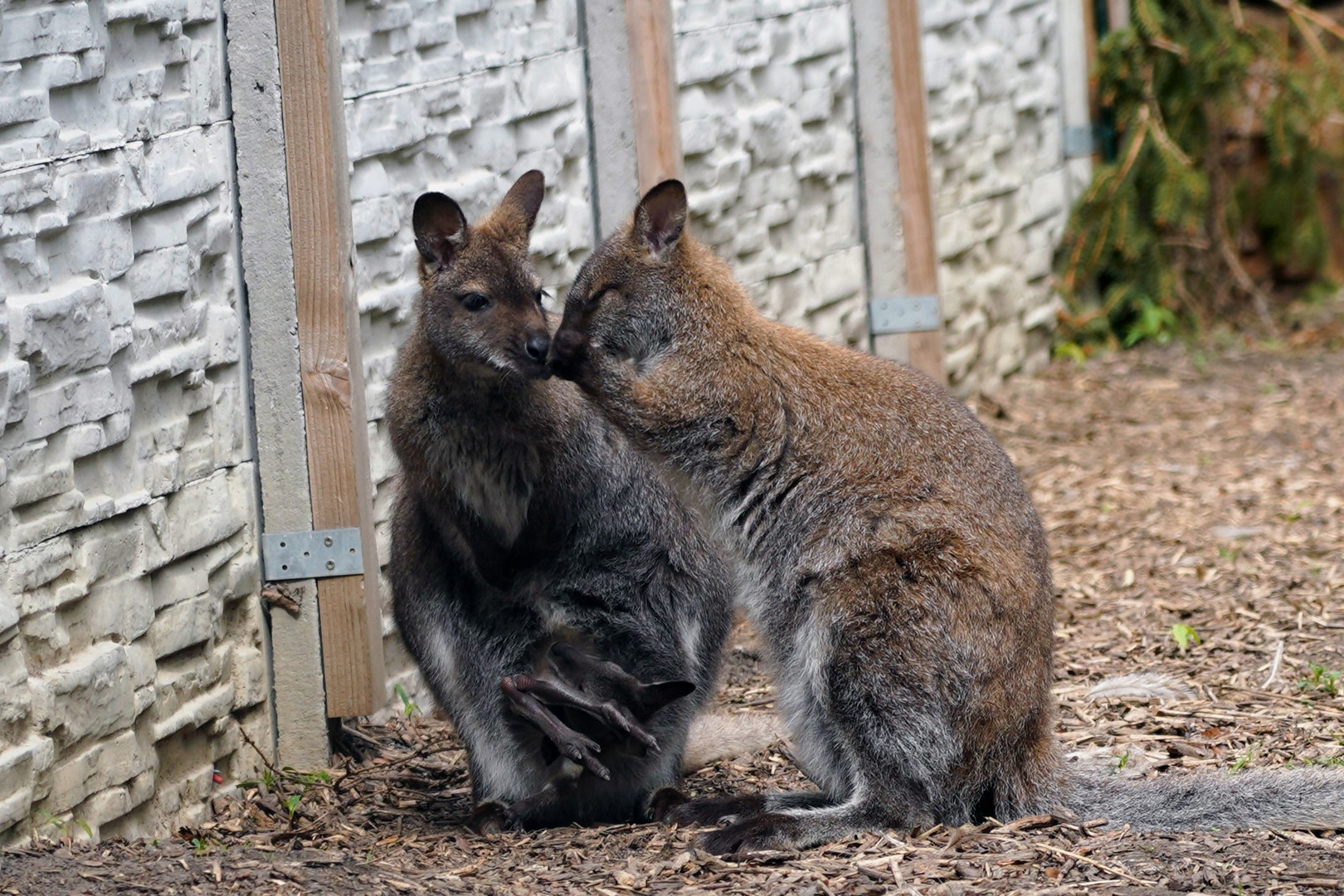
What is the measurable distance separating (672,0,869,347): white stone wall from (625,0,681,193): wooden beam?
0.76 meters

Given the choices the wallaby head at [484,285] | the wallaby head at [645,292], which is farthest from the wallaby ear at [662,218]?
the wallaby head at [484,285]

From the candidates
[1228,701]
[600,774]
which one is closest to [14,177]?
[600,774]

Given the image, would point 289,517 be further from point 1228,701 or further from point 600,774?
point 1228,701

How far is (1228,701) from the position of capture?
191 inches

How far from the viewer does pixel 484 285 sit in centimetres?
426

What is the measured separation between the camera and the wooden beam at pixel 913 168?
6.95 m

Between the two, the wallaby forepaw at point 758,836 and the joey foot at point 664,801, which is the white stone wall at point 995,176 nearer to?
the joey foot at point 664,801

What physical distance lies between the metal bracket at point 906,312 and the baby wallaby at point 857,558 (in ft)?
9.38

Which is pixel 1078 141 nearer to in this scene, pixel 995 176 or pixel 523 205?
pixel 995 176

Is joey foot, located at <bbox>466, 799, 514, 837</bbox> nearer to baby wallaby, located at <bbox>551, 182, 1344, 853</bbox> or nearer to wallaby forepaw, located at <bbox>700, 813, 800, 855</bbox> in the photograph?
baby wallaby, located at <bbox>551, 182, 1344, 853</bbox>

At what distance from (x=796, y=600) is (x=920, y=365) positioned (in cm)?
347

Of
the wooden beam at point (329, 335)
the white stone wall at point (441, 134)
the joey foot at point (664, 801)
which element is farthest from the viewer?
the white stone wall at point (441, 134)

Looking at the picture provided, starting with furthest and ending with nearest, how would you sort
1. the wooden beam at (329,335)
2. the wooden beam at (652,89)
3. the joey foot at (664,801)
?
the wooden beam at (652,89)
the wooden beam at (329,335)
the joey foot at (664,801)

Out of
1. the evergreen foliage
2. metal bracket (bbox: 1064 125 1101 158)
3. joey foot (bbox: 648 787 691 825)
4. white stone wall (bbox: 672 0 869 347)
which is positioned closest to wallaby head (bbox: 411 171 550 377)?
joey foot (bbox: 648 787 691 825)
